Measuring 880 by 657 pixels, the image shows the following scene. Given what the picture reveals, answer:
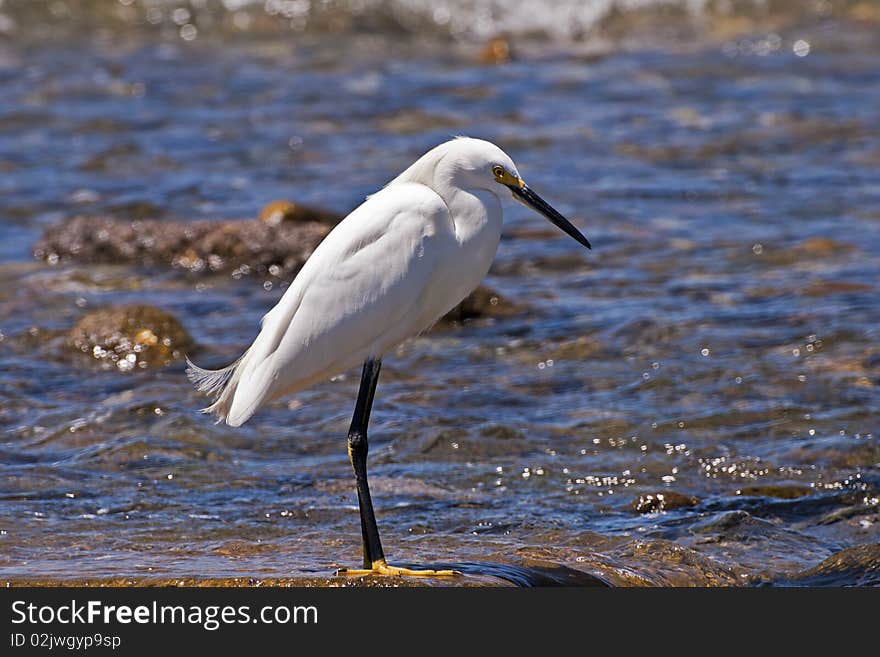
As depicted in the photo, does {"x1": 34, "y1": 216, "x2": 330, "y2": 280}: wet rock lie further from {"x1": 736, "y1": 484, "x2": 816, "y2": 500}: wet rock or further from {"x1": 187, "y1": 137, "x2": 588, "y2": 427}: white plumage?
{"x1": 187, "y1": 137, "x2": 588, "y2": 427}: white plumage

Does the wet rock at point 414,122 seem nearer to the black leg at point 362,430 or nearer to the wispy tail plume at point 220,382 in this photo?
the wispy tail plume at point 220,382

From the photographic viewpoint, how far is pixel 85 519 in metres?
5.64

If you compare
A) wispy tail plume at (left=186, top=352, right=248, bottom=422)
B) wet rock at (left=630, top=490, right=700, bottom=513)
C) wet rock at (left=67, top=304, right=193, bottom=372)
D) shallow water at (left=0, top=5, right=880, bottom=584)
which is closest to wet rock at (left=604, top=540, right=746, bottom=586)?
shallow water at (left=0, top=5, right=880, bottom=584)

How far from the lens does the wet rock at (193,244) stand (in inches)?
359

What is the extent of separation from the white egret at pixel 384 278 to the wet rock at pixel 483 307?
10.7ft

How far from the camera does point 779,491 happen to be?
5961 millimetres

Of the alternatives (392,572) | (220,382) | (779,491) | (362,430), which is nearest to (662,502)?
(779,491)

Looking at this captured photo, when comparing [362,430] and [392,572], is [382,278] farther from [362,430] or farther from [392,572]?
[392,572]

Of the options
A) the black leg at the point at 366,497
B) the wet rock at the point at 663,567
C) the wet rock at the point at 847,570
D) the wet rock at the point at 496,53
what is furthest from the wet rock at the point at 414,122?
the wet rock at the point at 847,570

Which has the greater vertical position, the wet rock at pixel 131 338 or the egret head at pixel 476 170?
the egret head at pixel 476 170

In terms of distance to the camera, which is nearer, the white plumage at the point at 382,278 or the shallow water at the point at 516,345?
the white plumage at the point at 382,278

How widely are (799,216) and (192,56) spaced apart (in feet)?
25.6

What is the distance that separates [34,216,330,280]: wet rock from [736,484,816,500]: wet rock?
3884mm

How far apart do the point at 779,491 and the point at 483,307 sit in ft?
9.16
